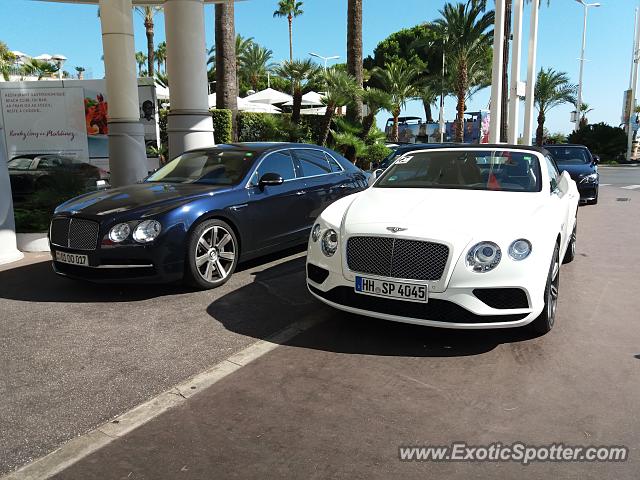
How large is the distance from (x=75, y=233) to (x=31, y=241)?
3.12 metres

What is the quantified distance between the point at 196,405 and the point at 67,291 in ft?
10.3

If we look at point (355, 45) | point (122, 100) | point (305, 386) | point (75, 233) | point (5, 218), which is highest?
point (355, 45)

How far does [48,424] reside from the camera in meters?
3.08

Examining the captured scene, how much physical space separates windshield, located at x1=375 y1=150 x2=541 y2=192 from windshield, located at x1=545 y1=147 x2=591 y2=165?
9661mm

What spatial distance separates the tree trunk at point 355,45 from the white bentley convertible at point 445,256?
1285 cm

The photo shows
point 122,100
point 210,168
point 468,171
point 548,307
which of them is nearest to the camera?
point 548,307

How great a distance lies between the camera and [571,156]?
47.6 ft

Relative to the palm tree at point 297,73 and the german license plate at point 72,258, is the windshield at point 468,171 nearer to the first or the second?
the german license plate at point 72,258

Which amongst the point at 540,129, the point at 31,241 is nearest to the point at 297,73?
the point at 31,241

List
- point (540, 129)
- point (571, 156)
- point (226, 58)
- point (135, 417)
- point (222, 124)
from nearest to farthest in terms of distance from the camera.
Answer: point (135, 417)
point (571, 156)
point (226, 58)
point (222, 124)
point (540, 129)

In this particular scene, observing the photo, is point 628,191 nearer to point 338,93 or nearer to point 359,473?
point 338,93

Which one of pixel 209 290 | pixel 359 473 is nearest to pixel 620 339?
pixel 359 473

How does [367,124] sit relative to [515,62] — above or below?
below

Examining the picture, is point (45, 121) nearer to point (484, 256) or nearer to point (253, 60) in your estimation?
point (484, 256)
